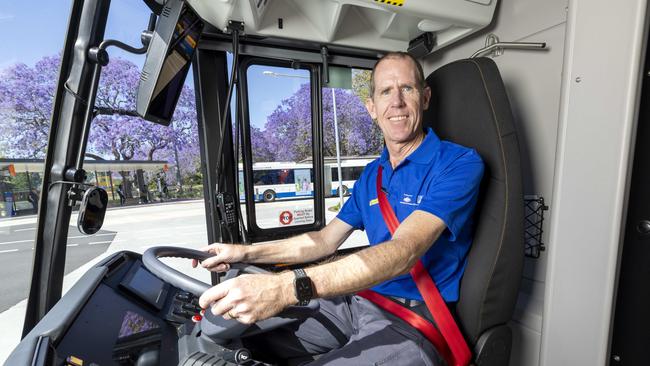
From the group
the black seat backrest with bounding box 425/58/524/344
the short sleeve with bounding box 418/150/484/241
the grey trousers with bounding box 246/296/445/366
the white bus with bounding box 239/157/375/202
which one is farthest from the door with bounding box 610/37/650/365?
the white bus with bounding box 239/157/375/202

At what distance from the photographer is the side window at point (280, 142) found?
1.88 m

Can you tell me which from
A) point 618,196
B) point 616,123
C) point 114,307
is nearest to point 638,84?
point 616,123

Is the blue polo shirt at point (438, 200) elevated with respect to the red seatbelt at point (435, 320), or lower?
elevated

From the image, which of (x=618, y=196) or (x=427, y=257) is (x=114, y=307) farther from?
(x=618, y=196)

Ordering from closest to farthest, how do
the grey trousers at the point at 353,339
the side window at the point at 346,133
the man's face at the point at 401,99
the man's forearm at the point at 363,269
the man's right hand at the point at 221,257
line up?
the man's forearm at the point at 363,269 → the grey trousers at the point at 353,339 → the man's right hand at the point at 221,257 → the man's face at the point at 401,99 → the side window at the point at 346,133

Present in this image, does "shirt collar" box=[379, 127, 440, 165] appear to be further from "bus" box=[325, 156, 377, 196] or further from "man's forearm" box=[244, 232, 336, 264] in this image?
"bus" box=[325, 156, 377, 196]

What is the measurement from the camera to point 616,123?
806 mm

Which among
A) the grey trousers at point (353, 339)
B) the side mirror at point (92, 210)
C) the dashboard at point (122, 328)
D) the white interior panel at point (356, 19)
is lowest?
the grey trousers at point (353, 339)

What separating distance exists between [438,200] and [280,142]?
3.86ft

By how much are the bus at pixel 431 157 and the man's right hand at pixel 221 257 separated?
6.0 inches

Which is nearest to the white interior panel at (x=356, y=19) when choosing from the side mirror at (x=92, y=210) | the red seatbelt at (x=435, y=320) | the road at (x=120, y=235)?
the side mirror at (x=92, y=210)

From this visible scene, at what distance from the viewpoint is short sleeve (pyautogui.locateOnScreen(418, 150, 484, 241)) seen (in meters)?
1.04

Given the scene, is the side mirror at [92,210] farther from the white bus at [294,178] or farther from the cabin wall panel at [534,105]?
the cabin wall panel at [534,105]

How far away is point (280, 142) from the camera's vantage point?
196 centimetres
